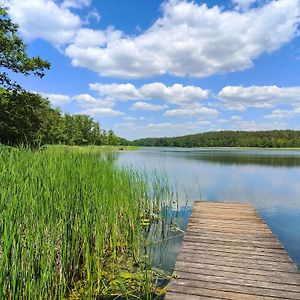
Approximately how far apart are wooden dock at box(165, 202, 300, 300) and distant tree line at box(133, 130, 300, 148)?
87440 mm

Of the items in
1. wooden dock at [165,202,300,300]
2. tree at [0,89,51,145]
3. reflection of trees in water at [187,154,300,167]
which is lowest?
reflection of trees in water at [187,154,300,167]

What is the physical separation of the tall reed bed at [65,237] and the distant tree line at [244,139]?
290 feet

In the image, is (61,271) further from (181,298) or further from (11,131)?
(11,131)

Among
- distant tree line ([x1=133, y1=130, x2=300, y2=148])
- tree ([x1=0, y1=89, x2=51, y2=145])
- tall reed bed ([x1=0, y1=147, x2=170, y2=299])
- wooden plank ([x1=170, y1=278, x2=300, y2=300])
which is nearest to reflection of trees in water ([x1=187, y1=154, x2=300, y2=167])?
tree ([x1=0, y1=89, x2=51, y2=145])

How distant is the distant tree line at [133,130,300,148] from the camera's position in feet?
282

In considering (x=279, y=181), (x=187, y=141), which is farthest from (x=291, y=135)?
(x=279, y=181)

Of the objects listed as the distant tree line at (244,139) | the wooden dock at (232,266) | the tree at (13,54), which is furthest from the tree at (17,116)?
the distant tree line at (244,139)

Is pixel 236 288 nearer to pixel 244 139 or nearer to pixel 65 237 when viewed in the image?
pixel 65 237

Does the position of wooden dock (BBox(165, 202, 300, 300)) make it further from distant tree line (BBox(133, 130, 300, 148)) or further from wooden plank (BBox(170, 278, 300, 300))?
distant tree line (BBox(133, 130, 300, 148))

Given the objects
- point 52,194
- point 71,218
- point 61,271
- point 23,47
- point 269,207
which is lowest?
point 269,207

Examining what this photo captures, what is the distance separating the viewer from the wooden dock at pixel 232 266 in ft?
9.38

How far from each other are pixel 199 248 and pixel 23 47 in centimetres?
1423

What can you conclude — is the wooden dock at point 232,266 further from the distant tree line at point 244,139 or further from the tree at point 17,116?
the distant tree line at point 244,139

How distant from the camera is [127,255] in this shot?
14.9 ft
